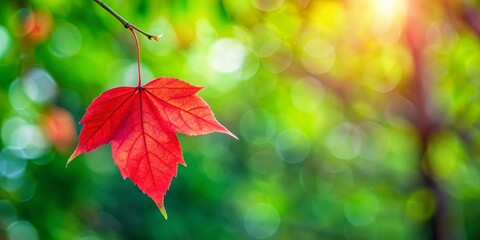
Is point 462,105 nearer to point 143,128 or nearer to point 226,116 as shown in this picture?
point 226,116

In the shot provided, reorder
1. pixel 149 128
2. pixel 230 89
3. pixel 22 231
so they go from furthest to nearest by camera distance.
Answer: pixel 230 89
pixel 22 231
pixel 149 128

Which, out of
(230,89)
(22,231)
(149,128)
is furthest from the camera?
(230,89)

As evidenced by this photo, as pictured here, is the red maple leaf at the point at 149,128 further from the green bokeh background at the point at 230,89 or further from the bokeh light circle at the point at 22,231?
the bokeh light circle at the point at 22,231

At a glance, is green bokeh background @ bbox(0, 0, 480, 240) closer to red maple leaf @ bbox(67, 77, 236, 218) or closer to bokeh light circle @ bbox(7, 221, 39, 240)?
bokeh light circle @ bbox(7, 221, 39, 240)

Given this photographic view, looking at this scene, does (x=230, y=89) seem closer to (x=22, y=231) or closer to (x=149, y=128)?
(x=22, y=231)

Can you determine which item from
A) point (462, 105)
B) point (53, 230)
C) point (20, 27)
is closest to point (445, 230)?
point (462, 105)

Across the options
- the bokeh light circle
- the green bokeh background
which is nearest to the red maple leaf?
the green bokeh background

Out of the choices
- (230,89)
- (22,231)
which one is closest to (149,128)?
(22,231)
